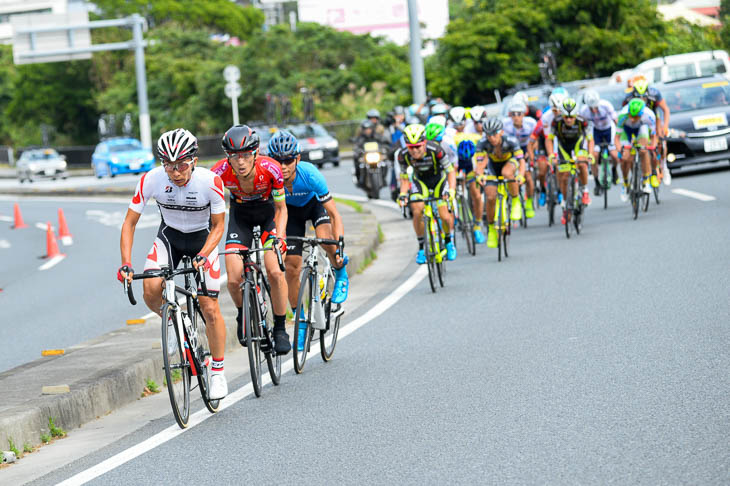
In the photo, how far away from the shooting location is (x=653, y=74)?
91.4ft

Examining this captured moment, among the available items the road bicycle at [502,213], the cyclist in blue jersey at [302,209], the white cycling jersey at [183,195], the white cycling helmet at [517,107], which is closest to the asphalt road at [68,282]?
the cyclist in blue jersey at [302,209]

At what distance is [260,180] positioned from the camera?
8.64 m

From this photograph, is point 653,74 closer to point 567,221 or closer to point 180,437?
point 567,221

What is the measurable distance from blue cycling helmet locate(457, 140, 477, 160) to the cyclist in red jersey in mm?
7645

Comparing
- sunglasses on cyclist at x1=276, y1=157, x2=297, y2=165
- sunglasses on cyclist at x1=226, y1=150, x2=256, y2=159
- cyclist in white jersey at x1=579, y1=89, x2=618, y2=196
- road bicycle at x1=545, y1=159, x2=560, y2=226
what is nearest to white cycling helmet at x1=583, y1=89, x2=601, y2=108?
cyclist in white jersey at x1=579, y1=89, x2=618, y2=196

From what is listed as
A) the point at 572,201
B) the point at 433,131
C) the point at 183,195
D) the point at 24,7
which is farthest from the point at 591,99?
the point at 24,7

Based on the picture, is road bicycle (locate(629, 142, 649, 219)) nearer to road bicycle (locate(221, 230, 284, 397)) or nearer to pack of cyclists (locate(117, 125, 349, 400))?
pack of cyclists (locate(117, 125, 349, 400))

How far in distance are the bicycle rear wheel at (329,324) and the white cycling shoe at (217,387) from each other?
5.33ft

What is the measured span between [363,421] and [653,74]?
Answer: 2209cm

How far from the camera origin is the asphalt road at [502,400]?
20.1ft

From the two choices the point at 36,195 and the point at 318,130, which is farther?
the point at 36,195

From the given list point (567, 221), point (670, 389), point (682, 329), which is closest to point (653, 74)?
point (567, 221)

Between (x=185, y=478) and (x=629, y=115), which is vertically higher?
(x=629, y=115)

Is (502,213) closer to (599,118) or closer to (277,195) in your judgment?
(599,118)
